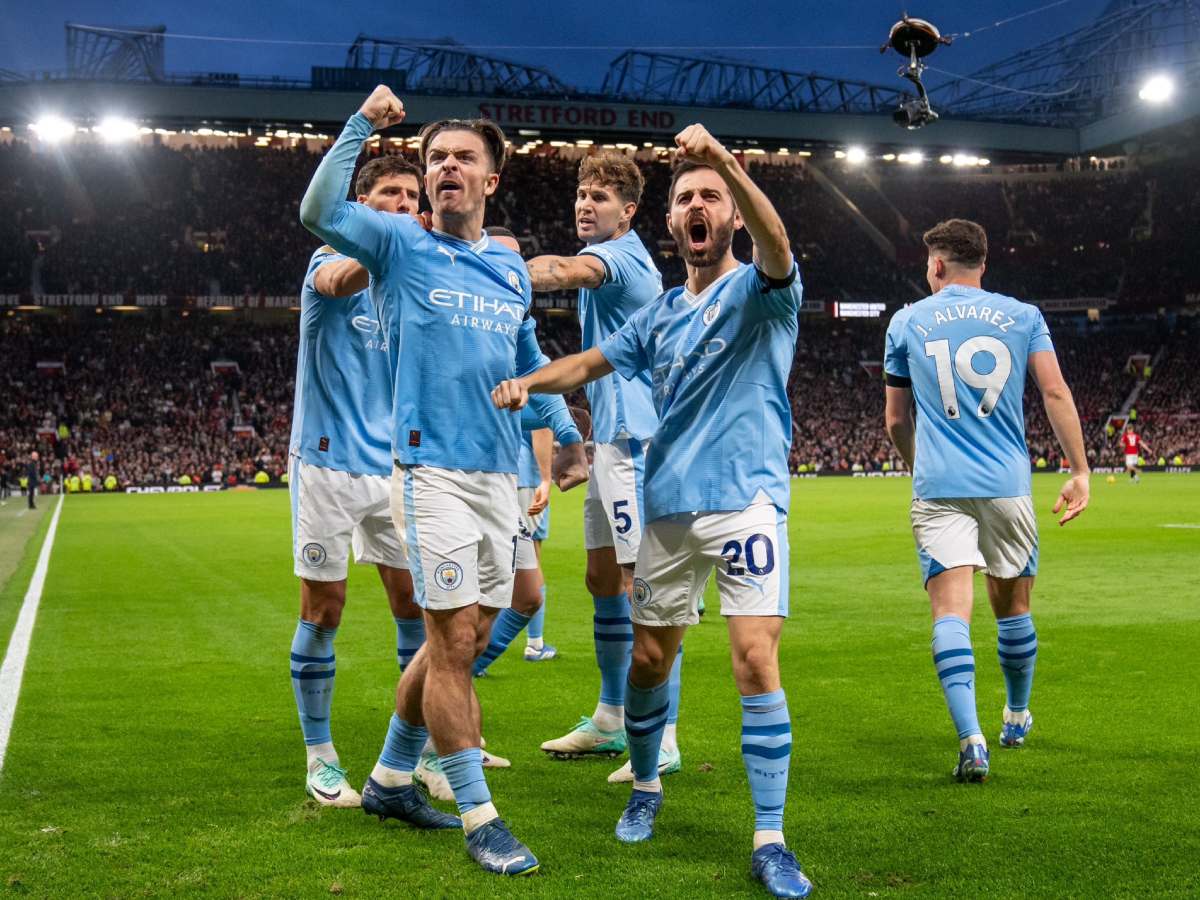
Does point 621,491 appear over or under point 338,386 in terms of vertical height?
under

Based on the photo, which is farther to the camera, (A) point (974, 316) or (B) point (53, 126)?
(B) point (53, 126)

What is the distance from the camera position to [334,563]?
5.38m

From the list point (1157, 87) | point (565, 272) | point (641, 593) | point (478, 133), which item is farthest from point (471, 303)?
point (1157, 87)

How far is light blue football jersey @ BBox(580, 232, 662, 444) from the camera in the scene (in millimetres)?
5824

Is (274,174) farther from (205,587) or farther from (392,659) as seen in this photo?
(392,659)

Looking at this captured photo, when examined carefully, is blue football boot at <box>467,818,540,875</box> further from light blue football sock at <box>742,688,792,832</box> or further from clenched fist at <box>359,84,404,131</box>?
clenched fist at <box>359,84,404,131</box>

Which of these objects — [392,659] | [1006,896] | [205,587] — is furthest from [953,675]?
[205,587]

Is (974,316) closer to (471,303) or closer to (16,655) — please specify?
(471,303)

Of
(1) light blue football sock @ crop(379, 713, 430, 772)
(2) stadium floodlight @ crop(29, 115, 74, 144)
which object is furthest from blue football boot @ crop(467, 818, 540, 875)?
→ (2) stadium floodlight @ crop(29, 115, 74, 144)

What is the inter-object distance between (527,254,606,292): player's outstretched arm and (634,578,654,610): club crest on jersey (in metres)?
1.31

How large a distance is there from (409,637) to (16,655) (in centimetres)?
495

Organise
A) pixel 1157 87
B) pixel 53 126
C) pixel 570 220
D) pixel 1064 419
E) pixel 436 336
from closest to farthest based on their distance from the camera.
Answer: pixel 436 336 < pixel 1064 419 < pixel 1157 87 < pixel 53 126 < pixel 570 220

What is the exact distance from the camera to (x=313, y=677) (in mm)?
5379

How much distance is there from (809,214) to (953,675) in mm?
60119
